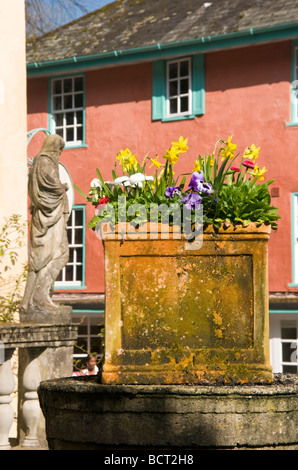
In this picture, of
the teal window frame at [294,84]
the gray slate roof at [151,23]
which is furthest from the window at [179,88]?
the teal window frame at [294,84]

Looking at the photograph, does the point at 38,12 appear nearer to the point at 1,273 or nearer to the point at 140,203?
the point at 1,273

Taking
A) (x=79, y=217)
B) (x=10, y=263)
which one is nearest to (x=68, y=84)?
(x=79, y=217)

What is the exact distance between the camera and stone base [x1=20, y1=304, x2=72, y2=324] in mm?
9914

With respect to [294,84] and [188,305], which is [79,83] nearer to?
[294,84]

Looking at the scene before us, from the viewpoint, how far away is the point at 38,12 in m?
21.4

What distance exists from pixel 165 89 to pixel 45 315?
976 cm

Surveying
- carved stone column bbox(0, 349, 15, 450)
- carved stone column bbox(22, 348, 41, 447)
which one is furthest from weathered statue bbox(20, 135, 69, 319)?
carved stone column bbox(0, 349, 15, 450)

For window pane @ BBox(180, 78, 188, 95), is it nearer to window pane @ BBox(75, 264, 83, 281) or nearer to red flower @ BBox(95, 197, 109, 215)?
window pane @ BBox(75, 264, 83, 281)

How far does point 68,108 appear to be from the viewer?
20.1 metres

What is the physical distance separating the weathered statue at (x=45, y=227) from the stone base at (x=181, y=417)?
591 cm

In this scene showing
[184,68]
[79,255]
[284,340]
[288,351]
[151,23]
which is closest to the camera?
[284,340]

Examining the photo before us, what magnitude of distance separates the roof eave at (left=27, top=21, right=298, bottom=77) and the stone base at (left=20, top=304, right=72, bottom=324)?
28.7 feet

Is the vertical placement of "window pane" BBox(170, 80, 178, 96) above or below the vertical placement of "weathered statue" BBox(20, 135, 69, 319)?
above

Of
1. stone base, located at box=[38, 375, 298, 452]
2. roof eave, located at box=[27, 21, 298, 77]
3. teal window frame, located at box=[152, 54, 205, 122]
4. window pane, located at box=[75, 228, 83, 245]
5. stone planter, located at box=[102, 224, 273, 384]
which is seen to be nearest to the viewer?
stone base, located at box=[38, 375, 298, 452]
